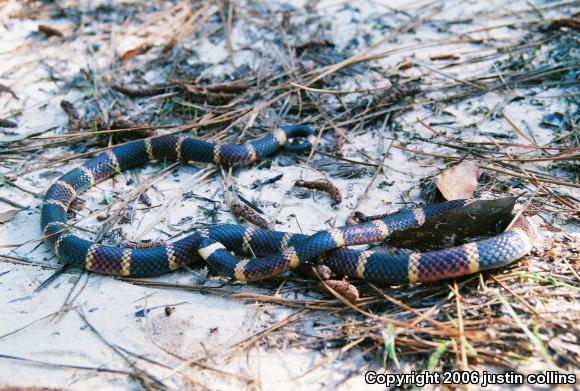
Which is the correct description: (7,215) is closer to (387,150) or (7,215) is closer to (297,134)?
(297,134)

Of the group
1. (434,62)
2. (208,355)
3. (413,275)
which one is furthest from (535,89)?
(208,355)

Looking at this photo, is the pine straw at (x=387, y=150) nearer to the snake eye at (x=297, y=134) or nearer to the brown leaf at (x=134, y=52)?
the brown leaf at (x=134, y=52)

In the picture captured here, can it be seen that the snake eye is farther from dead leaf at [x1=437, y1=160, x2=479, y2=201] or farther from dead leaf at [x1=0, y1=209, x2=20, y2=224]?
dead leaf at [x1=0, y1=209, x2=20, y2=224]

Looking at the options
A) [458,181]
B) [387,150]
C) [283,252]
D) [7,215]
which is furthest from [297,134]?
[7,215]

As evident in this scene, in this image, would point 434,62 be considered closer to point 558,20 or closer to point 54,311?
point 558,20

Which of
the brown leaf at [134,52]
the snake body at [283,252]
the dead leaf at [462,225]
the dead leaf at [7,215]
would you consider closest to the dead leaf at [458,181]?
the snake body at [283,252]
